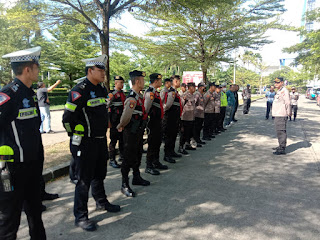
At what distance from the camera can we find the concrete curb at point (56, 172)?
449 cm

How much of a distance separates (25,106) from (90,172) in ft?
3.75

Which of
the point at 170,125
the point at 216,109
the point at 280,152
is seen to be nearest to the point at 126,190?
the point at 170,125

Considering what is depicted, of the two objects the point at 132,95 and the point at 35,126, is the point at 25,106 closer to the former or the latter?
the point at 35,126

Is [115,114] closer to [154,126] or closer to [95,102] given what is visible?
[154,126]

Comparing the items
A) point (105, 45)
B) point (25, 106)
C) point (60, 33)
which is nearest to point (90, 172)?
point (25, 106)

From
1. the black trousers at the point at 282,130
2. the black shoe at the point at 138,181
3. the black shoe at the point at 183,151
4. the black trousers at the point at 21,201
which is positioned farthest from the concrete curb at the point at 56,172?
the black trousers at the point at 282,130

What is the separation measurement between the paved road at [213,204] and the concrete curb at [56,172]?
174 mm

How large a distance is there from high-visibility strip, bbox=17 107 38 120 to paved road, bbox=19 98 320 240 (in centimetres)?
148

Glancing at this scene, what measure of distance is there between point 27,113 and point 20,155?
391mm

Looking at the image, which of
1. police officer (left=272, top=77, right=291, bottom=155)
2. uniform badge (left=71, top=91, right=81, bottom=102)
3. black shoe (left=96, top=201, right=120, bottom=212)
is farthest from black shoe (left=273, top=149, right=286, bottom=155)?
uniform badge (left=71, top=91, right=81, bottom=102)

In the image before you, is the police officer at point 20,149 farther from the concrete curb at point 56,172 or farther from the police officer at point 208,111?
the police officer at point 208,111

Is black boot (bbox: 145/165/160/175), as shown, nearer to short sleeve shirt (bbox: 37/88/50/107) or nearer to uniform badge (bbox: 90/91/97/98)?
uniform badge (bbox: 90/91/97/98)

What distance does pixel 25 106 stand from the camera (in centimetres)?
224

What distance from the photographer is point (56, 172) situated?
4.68 m
